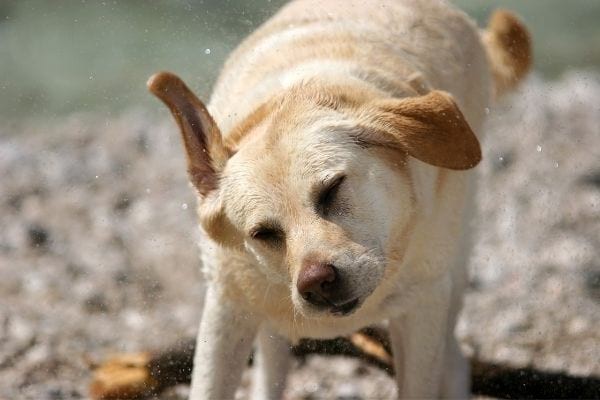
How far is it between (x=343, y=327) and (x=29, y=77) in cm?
791

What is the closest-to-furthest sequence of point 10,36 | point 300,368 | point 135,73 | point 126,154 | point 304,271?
point 304,271
point 300,368
point 126,154
point 135,73
point 10,36

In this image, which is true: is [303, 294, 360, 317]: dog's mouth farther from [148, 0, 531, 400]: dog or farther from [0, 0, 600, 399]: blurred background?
[0, 0, 600, 399]: blurred background

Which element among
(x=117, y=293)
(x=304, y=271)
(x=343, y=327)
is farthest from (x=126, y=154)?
(x=304, y=271)

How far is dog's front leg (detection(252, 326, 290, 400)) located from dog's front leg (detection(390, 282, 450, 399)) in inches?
25.3

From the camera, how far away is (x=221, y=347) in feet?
16.3

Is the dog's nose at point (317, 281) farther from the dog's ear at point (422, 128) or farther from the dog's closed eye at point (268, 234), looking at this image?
the dog's ear at point (422, 128)

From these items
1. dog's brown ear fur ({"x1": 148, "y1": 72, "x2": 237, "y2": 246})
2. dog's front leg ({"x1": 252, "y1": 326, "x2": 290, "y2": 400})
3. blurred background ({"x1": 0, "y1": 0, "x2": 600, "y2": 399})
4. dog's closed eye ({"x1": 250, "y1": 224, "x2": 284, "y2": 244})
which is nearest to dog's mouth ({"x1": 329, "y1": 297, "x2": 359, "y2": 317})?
dog's closed eye ({"x1": 250, "y1": 224, "x2": 284, "y2": 244})

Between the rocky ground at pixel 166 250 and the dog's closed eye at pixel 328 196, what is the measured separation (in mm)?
2241

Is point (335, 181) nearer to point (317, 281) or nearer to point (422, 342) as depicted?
point (317, 281)

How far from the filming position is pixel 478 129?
5.91 metres

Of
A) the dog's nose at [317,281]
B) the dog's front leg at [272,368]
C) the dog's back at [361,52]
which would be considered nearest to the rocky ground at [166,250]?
the dog's front leg at [272,368]

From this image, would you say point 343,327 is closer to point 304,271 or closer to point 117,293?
point 304,271

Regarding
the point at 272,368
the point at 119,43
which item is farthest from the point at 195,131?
the point at 119,43

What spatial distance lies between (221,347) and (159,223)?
135 inches
